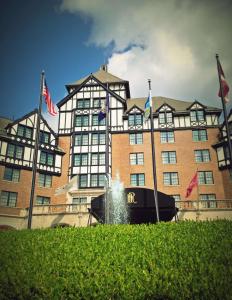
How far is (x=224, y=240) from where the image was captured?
7.61 m

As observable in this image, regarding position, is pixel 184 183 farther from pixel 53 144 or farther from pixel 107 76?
pixel 107 76

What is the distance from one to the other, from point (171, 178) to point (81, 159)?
11943 millimetres

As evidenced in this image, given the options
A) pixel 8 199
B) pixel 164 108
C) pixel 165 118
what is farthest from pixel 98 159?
pixel 164 108

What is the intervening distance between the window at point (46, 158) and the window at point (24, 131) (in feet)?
9.39

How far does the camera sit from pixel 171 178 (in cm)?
3297

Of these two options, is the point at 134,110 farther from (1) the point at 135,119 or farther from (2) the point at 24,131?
(2) the point at 24,131

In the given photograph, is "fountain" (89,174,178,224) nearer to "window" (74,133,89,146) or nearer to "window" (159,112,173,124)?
"window" (74,133,89,146)

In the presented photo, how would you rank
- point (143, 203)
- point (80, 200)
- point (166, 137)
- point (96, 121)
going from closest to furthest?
point (143, 203) < point (80, 200) < point (166, 137) < point (96, 121)

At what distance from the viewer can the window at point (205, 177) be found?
3219cm

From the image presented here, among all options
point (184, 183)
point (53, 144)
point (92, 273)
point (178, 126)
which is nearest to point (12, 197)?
point (53, 144)

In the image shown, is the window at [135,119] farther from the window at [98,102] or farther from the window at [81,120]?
the window at [81,120]

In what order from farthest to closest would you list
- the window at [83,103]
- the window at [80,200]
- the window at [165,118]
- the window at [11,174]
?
the window at [83,103]
the window at [165,118]
the window at [80,200]
the window at [11,174]

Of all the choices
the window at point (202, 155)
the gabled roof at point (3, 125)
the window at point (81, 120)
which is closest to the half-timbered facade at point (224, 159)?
the window at point (202, 155)

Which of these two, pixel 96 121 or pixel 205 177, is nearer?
pixel 205 177
